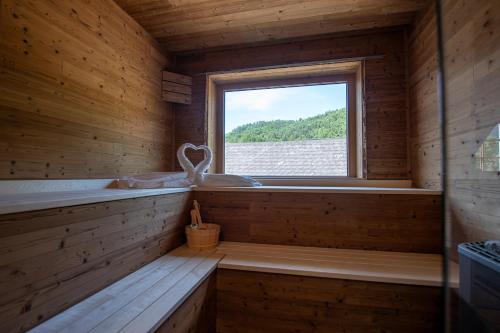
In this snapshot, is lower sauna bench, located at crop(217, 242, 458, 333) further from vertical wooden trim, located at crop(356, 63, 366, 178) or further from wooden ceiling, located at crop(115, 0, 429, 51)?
wooden ceiling, located at crop(115, 0, 429, 51)

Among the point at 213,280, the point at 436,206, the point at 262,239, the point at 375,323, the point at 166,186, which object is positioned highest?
the point at 166,186

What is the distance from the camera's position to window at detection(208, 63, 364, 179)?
2330 millimetres

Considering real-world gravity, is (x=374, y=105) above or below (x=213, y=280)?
above

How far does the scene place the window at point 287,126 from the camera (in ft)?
7.64

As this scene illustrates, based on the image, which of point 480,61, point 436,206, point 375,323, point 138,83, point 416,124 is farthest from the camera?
point 138,83

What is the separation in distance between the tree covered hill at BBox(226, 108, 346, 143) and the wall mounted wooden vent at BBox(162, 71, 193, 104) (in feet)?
2.02

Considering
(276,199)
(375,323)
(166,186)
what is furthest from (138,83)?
(375,323)

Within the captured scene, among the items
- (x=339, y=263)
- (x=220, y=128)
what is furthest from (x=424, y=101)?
(x=220, y=128)

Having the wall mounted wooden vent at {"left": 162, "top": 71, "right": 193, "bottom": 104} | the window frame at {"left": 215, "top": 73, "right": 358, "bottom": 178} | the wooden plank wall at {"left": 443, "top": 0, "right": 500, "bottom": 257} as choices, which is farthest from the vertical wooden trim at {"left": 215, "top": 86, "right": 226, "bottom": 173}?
the wooden plank wall at {"left": 443, "top": 0, "right": 500, "bottom": 257}

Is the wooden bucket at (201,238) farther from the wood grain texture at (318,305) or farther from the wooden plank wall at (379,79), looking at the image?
the wooden plank wall at (379,79)

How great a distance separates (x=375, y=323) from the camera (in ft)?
3.77

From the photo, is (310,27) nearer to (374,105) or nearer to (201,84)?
(374,105)

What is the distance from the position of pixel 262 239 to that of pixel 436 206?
3.72 feet

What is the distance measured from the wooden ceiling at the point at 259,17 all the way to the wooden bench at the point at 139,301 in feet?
6.26
